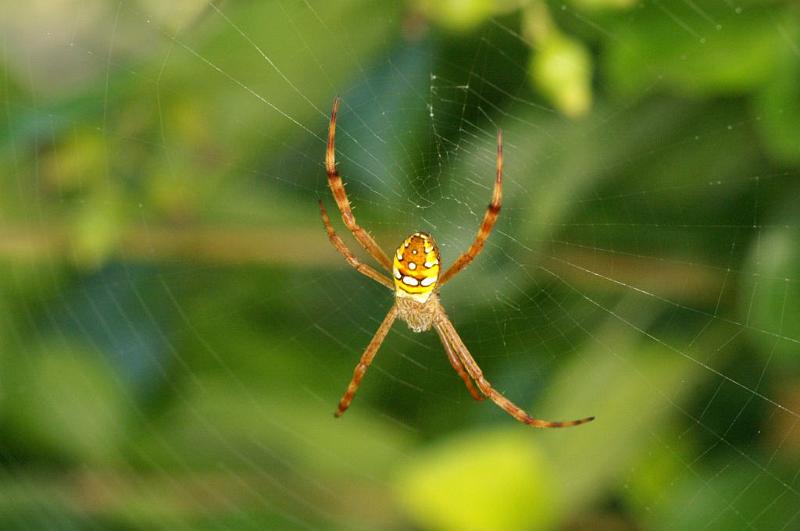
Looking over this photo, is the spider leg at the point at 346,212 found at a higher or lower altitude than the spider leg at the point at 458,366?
higher

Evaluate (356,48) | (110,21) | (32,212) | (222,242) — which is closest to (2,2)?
(110,21)

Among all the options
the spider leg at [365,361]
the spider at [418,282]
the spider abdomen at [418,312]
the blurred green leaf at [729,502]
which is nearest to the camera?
the blurred green leaf at [729,502]

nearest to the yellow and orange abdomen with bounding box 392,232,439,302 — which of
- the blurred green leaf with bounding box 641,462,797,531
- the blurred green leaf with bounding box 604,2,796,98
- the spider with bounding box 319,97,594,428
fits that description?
the spider with bounding box 319,97,594,428

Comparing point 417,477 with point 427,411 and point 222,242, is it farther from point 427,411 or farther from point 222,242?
point 222,242

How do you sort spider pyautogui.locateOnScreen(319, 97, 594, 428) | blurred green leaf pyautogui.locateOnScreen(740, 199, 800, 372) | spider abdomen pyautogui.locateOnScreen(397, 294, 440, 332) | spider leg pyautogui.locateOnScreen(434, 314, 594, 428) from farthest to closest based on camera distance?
1. spider abdomen pyautogui.locateOnScreen(397, 294, 440, 332)
2. spider pyautogui.locateOnScreen(319, 97, 594, 428)
3. spider leg pyautogui.locateOnScreen(434, 314, 594, 428)
4. blurred green leaf pyautogui.locateOnScreen(740, 199, 800, 372)

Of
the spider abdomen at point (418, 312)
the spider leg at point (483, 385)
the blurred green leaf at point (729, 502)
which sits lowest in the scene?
the blurred green leaf at point (729, 502)

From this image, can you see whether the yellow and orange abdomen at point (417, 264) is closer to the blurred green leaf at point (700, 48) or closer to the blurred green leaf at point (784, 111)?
the blurred green leaf at point (700, 48)

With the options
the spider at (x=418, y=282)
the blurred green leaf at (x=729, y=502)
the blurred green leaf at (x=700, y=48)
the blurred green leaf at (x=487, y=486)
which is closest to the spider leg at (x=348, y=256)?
the spider at (x=418, y=282)

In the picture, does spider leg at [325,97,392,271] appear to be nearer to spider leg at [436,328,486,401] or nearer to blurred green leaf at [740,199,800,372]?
spider leg at [436,328,486,401]

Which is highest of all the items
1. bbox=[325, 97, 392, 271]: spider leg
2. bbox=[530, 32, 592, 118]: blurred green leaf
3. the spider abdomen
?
bbox=[530, 32, 592, 118]: blurred green leaf
